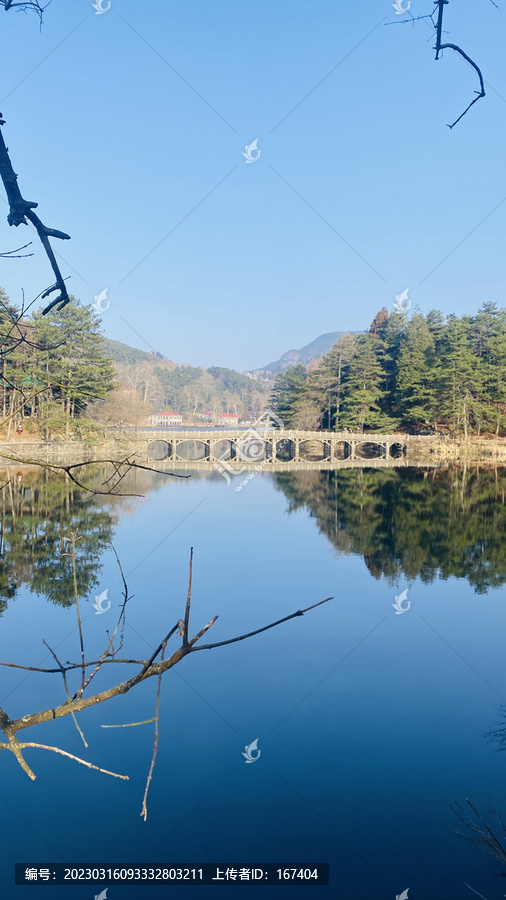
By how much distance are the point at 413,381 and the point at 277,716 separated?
39473 mm

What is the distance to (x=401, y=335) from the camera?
54094mm

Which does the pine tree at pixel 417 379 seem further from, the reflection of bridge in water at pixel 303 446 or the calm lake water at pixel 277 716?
the calm lake water at pixel 277 716

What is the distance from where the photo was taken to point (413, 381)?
45.0 meters

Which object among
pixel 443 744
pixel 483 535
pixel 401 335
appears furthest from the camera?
pixel 401 335

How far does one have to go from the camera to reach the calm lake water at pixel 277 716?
563cm

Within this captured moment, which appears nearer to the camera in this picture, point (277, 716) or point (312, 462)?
point (277, 716)

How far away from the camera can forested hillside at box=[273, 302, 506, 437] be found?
4303 cm

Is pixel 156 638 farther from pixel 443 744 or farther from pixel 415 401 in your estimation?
pixel 415 401

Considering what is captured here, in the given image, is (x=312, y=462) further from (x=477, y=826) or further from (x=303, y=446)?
(x=477, y=826)

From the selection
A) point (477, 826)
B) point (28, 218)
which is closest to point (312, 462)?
point (477, 826)

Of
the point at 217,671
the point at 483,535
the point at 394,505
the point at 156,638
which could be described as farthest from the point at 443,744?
the point at 394,505

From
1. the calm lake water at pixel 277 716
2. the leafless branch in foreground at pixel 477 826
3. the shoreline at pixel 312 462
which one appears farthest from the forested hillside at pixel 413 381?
the leafless branch in foreground at pixel 477 826

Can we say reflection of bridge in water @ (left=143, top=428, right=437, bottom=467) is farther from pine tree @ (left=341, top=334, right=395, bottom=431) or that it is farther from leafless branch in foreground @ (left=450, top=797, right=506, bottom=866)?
leafless branch in foreground @ (left=450, top=797, right=506, bottom=866)

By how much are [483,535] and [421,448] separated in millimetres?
27422
